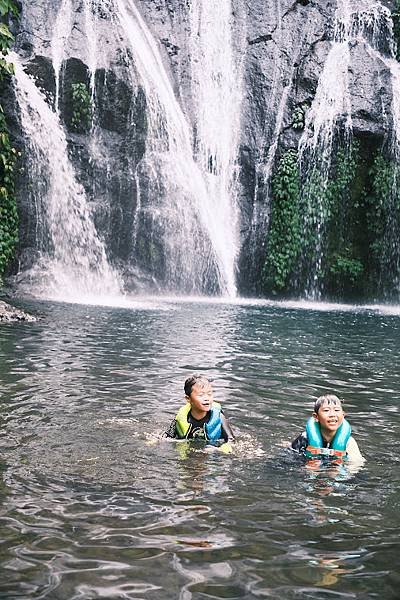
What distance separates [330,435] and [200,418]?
1140 millimetres

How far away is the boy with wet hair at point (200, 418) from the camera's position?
6301 millimetres

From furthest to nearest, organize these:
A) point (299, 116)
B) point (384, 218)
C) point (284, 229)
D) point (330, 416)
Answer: point (299, 116), point (384, 218), point (284, 229), point (330, 416)

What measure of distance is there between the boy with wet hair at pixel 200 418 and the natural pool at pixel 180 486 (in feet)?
0.55

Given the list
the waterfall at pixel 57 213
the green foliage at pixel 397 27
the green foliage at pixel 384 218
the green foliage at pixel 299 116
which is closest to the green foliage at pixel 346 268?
the green foliage at pixel 384 218

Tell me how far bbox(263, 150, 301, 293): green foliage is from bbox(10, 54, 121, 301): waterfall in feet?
16.9

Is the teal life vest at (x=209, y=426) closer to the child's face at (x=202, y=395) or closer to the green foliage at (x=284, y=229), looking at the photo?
the child's face at (x=202, y=395)

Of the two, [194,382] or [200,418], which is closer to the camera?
[194,382]

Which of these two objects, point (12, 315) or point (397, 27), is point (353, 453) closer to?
point (12, 315)

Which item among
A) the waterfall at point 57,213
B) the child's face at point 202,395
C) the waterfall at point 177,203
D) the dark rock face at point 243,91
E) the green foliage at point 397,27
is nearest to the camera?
the child's face at point 202,395

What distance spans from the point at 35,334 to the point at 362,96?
16.7 m

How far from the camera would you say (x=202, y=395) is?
20.6ft

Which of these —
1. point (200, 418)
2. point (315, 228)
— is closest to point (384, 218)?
point (315, 228)

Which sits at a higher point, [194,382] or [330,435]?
[194,382]

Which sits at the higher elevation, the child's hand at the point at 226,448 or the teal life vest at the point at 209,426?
the teal life vest at the point at 209,426
